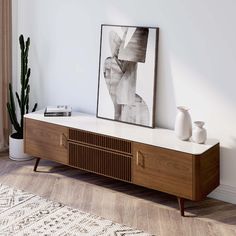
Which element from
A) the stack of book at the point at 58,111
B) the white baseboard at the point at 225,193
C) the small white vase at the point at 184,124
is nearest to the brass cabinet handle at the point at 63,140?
the stack of book at the point at 58,111

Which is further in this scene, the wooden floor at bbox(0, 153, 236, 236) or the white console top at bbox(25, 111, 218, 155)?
the white console top at bbox(25, 111, 218, 155)

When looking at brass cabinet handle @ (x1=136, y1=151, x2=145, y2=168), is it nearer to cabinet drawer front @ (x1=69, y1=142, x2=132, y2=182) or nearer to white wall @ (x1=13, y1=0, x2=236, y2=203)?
cabinet drawer front @ (x1=69, y1=142, x2=132, y2=182)

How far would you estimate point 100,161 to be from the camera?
3557 mm

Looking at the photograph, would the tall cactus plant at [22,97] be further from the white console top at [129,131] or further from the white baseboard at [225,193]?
the white baseboard at [225,193]

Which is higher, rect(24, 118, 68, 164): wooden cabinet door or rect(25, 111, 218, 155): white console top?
rect(25, 111, 218, 155): white console top

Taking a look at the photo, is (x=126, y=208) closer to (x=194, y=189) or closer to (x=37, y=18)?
(x=194, y=189)

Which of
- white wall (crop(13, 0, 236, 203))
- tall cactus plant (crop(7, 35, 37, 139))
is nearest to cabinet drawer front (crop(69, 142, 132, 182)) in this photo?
white wall (crop(13, 0, 236, 203))

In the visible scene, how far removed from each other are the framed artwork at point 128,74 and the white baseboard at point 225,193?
0.72 metres

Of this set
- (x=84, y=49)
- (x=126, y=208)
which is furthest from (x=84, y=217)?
(x=84, y=49)

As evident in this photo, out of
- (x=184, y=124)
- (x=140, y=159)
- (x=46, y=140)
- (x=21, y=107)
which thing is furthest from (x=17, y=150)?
(x=184, y=124)

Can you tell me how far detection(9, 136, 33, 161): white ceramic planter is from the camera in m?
4.23

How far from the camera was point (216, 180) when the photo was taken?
3334mm

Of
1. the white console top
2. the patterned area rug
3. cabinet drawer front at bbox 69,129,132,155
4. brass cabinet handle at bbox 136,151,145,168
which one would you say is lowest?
the patterned area rug

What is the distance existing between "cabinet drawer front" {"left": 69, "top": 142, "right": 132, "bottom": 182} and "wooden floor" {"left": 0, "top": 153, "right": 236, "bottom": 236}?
0.16 meters
